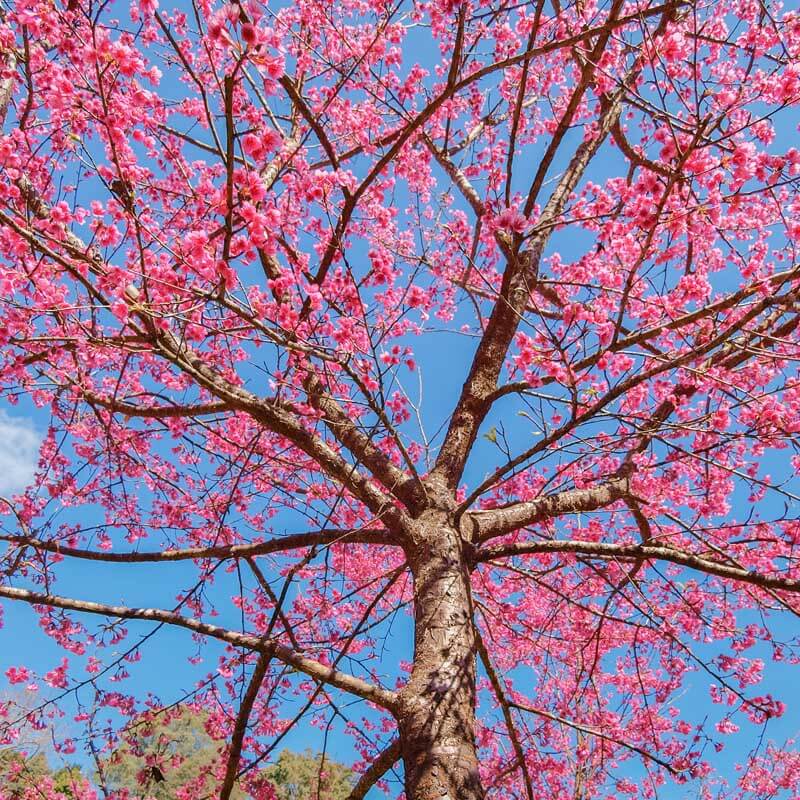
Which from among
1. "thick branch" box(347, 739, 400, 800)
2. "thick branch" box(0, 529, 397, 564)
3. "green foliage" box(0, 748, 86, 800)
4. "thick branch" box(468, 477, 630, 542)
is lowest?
"green foliage" box(0, 748, 86, 800)

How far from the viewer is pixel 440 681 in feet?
10.2

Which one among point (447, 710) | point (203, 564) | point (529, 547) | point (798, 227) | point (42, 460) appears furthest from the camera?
point (42, 460)

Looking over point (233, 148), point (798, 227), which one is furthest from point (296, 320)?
point (798, 227)

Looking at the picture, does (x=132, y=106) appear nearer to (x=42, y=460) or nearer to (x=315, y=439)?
(x=315, y=439)

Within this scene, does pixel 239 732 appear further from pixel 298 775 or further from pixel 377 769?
pixel 298 775

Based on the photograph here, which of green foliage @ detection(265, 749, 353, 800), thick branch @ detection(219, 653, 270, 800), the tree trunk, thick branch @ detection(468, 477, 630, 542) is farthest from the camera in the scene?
green foliage @ detection(265, 749, 353, 800)

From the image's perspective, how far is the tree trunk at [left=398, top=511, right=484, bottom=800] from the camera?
9.19 feet

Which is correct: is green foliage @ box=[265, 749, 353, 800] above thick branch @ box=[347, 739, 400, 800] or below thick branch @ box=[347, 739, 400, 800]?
above

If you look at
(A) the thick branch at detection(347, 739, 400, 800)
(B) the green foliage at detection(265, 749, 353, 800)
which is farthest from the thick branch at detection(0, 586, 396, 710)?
(B) the green foliage at detection(265, 749, 353, 800)

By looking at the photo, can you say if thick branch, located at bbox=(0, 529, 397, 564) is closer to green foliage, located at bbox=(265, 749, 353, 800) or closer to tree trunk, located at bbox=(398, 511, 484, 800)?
tree trunk, located at bbox=(398, 511, 484, 800)

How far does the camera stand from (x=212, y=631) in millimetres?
3594

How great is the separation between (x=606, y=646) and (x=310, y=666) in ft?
17.9

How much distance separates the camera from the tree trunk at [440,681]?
9.19 feet

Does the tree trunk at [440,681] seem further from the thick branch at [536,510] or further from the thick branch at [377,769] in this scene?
the thick branch at [377,769]
